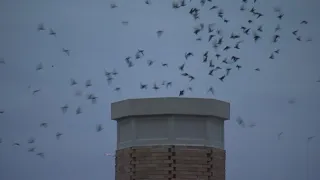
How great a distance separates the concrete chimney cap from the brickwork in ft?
3.05

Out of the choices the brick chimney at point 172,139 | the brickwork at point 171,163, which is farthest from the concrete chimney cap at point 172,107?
the brickwork at point 171,163

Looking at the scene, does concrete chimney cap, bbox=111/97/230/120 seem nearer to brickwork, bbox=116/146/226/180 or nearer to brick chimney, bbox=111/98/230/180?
brick chimney, bbox=111/98/230/180

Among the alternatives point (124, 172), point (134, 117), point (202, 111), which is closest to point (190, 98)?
point (202, 111)

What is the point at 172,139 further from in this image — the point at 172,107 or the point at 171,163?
the point at 172,107

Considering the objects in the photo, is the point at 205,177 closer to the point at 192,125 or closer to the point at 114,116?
the point at 192,125

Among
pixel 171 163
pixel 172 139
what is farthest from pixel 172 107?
pixel 171 163

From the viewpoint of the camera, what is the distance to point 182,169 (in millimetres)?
17781

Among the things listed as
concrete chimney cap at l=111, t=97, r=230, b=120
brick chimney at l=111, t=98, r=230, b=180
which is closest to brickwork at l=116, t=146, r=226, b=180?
brick chimney at l=111, t=98, r=230, b=180

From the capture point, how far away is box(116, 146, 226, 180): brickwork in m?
17.8

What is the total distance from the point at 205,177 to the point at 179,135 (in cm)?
131

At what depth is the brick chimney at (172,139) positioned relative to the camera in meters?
17.8

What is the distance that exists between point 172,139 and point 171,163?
647mm

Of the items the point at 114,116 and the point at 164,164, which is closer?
the point at 164,164

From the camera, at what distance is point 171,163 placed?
17.8m
